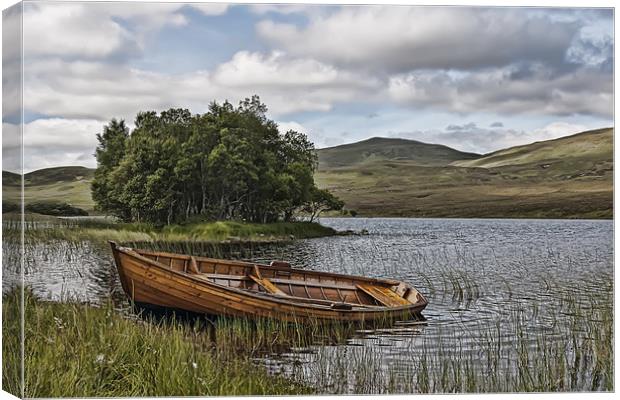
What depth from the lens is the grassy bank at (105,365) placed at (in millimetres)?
8438

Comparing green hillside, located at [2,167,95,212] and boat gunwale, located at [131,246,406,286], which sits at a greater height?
green hillside, located at [2,167,95,212]

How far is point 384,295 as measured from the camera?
12.2 meters

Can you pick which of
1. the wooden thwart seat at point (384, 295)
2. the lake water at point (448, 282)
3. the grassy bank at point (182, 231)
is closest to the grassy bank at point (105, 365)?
the lake water at point (448, 282)

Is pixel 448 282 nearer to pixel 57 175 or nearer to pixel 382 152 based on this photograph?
pixel 382 152

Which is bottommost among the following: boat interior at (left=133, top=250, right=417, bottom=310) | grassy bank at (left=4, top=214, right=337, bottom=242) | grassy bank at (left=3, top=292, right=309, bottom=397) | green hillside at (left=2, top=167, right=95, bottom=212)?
grassy bank at (left=3, top=292, right=309, bottom=397)

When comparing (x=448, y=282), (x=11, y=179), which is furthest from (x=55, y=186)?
(x=448, y=282)

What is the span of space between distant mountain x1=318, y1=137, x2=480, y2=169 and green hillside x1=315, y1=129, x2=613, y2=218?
0.07 feet

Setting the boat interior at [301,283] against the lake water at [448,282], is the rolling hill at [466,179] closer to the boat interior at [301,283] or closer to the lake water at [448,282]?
the lake water at [448,282]

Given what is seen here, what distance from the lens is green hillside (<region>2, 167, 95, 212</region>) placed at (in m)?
8.79

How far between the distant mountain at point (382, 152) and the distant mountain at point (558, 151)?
247 millimetres

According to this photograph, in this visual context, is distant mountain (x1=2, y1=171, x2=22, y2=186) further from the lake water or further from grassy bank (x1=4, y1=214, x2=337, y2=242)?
grassy bank (x1=4, y1=214, x2=337, y2=242)

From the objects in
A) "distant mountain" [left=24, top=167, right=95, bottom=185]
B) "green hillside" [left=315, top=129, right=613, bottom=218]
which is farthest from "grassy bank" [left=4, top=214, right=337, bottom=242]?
→ "green hillside" [left=315, top=129, right=613, bottom=218]

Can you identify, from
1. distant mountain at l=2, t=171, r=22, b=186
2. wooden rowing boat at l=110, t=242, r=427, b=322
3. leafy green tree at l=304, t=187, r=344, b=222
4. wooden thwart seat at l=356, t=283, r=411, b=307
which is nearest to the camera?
distant mountain at l=2, t=171, r=22, b=186

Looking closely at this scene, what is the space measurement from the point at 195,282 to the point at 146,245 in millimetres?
725
